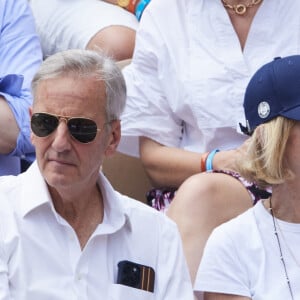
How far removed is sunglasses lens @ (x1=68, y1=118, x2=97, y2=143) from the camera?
2.91 metres

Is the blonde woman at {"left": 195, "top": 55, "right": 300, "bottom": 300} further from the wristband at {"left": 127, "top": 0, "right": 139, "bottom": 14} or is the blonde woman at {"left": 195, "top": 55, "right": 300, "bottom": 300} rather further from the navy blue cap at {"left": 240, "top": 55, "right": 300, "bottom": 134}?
the wristband at {"left": 127, "top": 0, "right": 139, "bottom": 14}

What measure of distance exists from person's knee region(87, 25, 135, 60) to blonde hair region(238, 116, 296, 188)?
1544mm

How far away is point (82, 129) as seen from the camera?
115 inches

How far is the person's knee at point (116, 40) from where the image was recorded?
4.57m

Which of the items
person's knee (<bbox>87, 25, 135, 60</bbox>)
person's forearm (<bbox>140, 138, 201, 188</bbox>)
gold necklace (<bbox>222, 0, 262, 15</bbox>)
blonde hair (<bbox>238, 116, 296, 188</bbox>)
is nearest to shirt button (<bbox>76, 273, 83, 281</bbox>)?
blonde hair (<bbox>238, 116, 296, 188</bbox>)

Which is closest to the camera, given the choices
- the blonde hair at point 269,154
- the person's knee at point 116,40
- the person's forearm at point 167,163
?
the blonde hair at point 269,154

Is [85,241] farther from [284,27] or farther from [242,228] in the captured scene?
[284,27]

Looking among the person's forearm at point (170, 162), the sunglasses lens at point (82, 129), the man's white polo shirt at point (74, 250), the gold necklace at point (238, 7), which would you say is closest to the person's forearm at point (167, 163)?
the person's forearm at point (170, 162)

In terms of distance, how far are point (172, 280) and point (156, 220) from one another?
19 cm

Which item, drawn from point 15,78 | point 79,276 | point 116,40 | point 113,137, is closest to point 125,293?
point 79,276

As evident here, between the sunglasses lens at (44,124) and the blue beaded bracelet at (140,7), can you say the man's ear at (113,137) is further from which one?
the blue beaded bracelet at (140,7)

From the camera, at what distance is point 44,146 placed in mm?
2902

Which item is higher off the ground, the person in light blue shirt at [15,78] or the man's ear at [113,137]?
the man's ear at [113,137]

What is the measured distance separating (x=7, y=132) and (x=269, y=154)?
1109mm
